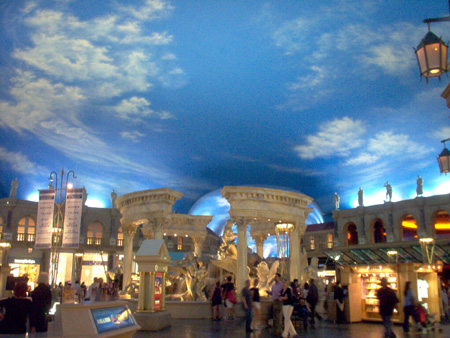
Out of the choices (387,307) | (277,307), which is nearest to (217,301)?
(277,307)

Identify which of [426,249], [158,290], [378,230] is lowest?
[158,290]

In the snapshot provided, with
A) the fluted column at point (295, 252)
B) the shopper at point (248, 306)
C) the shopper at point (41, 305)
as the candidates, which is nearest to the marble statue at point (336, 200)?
the fluted column at point (295, 252)

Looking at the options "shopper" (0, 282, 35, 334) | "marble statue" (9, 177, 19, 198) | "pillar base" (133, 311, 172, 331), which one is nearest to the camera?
"shopper" (0, 282, 35, 334)

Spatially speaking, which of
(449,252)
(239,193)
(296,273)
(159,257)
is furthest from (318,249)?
(159,257)

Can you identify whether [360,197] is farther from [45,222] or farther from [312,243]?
[45,222]

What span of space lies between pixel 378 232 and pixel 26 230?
33.0 meters

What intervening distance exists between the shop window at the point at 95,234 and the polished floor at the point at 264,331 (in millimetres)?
29190

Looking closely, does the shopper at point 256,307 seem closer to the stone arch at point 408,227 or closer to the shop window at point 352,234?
the stone arch at point 408,227

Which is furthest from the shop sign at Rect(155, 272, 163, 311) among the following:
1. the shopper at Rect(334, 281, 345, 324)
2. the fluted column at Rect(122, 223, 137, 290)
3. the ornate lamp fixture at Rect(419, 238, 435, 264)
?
the ornate lamp fixture at Rect(419, 238, 435, 264)

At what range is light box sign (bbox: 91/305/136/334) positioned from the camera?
569 cm

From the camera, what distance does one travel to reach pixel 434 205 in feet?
114

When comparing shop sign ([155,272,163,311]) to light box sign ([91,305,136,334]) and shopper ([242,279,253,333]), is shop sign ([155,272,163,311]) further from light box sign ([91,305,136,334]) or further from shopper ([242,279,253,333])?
light box sign ([91,305,136,334])

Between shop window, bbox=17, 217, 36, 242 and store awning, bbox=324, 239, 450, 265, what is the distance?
26371mm

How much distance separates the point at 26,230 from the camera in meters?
38.1
